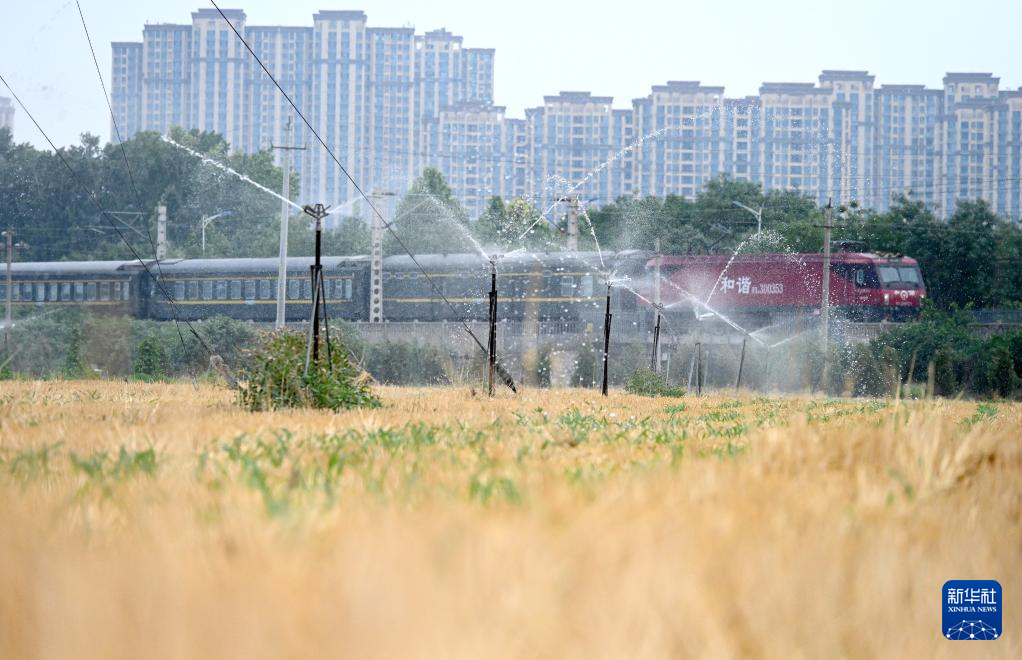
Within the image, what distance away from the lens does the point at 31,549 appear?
10.7ft

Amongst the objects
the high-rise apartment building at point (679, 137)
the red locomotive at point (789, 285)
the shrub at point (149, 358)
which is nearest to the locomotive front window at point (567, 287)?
the red locomotive at point (789, 285)

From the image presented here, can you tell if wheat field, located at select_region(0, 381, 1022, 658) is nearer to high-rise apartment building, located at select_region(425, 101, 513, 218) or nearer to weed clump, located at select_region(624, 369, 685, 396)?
weed clump, located at select_region(624, 369, 685, 396)

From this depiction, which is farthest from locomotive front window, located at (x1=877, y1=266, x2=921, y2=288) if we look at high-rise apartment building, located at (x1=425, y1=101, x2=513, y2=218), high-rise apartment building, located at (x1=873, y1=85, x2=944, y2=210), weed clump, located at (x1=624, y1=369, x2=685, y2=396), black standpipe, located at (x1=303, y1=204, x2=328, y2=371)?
high-rise apartment building, located at (x1=425, y1=101, x2=513, y2=218)

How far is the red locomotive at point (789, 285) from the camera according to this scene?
54188mm

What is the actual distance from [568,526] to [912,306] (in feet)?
184

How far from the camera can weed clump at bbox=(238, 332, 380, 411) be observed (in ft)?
46.3

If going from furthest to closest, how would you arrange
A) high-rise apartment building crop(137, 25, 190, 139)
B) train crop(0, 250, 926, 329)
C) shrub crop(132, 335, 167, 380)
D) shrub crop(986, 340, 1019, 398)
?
high-rise apartment building crop(137, 25, 190, 139)
train crop(0, 250, 926, 329)
shrub crop(986, 340, 1019, 398)
shrub crop(132, 335, 167, 380)

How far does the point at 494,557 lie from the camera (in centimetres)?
285

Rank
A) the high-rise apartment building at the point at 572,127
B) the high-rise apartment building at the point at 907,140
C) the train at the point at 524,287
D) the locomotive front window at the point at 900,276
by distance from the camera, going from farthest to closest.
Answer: the high-rise apartment building at the point at 907,140
the high-rise apartment building at the point at 572,127
the locomotive front window at the point at 900,276
the train at the point at 524,287

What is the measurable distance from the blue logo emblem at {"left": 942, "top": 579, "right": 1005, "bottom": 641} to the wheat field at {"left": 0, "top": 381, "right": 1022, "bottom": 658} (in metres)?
0.03

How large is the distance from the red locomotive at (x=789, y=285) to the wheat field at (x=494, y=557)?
49903 mm

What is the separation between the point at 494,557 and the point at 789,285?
52.9m

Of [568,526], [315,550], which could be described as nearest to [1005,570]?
[568,526]

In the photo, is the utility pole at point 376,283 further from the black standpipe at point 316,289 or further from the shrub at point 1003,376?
the black standpipe at point 316,289
